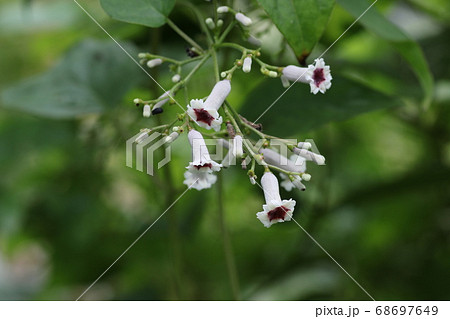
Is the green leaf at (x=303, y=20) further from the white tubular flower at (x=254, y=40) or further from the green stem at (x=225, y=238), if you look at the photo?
the green stem at (x=225, y=238)

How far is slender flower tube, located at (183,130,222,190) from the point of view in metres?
0.62

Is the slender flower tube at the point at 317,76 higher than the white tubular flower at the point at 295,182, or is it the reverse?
the slender flower tube at the point at 317,76

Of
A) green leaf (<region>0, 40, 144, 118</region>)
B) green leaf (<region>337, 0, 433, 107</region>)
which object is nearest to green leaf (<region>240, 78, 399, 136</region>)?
green leaf (<region>337, 0, 433, 107</region>)

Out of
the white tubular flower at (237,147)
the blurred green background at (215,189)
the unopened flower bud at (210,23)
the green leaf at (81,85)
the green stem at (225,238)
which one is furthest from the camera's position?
the blurred green background at (215,189)

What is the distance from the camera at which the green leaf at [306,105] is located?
2.91 feet

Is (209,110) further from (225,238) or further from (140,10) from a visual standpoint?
(225,238)

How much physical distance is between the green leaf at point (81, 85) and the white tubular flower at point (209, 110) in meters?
0.54

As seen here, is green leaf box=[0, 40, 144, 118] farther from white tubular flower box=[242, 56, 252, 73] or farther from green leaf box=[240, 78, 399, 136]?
white tubular flower box=[242, 56, 252, 73]

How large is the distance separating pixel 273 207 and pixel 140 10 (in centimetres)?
34

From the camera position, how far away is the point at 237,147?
0.61m

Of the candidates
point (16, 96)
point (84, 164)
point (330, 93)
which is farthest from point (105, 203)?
point (330, 93)

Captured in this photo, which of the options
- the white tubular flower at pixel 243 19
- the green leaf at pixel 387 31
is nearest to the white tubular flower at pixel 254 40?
the white tubular flower at pixel 243 19

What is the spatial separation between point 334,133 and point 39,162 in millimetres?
1057

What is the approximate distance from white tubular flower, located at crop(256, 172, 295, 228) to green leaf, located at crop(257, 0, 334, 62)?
0.17 m
